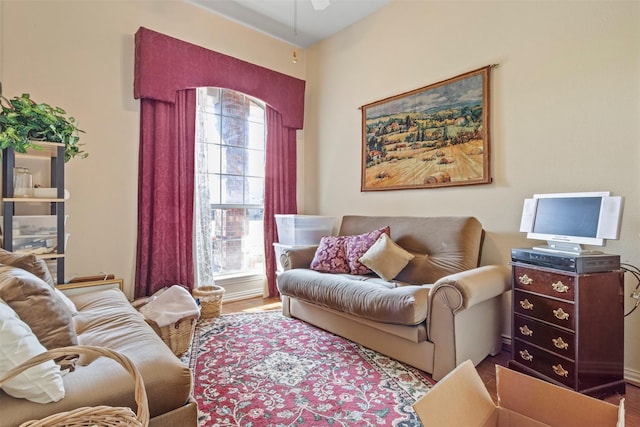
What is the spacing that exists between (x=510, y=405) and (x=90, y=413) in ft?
3.87

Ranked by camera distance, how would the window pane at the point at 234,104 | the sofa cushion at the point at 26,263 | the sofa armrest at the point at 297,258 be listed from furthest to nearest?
the window pane at the point at 234,104 → the sofa armrest at the point at 297,258 → the sofa cushion at the point at 26,263

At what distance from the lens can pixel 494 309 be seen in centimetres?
226

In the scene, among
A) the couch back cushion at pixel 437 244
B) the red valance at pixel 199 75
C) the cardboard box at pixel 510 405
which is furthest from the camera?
the red valance at pixel 199 75

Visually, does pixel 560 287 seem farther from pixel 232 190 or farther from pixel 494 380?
pixel 232 190

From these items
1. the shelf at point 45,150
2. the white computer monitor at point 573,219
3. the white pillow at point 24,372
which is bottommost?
the white pillow at point 24,372

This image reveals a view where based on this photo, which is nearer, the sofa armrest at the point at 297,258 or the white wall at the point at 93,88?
the white wall at the point at 93,88

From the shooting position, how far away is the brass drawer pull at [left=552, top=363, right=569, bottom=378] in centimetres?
171

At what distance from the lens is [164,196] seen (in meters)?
3.04

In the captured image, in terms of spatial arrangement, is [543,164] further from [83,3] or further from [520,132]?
[83,3]

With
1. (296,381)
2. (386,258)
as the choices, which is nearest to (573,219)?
(386,258)

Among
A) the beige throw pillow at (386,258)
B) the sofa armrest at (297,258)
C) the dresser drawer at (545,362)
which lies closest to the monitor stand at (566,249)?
the dresser drawer at (545,362)

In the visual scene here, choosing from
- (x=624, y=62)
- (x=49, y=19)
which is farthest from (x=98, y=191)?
(x=624, y=62)

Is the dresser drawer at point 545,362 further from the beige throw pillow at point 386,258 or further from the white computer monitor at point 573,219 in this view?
the beige throw pillow at point 386,258

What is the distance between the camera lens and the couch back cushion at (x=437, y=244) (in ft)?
8.14
